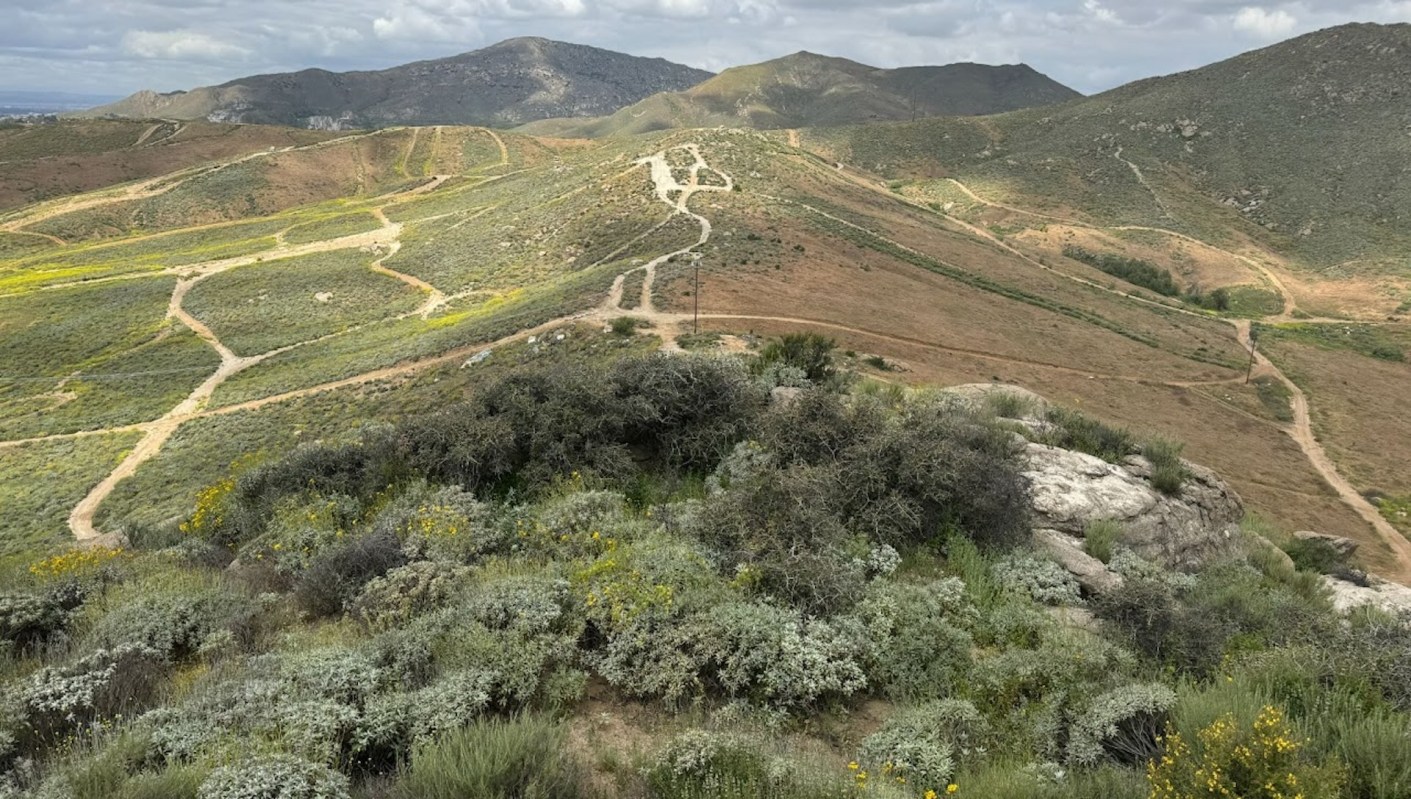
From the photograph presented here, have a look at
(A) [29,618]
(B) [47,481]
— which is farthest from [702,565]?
(B) [47,481]

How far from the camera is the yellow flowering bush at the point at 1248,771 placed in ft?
11.8

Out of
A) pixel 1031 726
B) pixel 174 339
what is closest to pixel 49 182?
pixel 174 339

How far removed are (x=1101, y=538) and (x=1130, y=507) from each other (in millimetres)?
1730

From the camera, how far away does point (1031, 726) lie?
5.54 metres

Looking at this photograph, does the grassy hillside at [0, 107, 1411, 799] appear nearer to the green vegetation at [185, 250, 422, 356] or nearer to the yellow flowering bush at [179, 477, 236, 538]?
the yellow flowering bush at [179, 477, 236, 538]

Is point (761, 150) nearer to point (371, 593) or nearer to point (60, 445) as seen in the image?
point (60, 445)

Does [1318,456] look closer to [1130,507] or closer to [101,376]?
[1130,507]

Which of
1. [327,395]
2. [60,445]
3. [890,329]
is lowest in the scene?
[60,445]

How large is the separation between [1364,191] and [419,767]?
324ft

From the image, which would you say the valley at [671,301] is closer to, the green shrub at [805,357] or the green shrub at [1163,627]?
the green shrub at [805,357]

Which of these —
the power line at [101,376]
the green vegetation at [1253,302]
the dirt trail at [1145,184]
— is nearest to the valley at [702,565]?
the power line at [101,376]

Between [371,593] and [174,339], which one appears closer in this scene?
[371,593]

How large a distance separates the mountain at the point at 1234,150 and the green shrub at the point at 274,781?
83537 mm

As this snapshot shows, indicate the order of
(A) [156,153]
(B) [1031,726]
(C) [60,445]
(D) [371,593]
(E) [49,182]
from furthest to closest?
(A) [156,153], (E) [49,182], (C) [60,445], (D) [371,593], (B) [1031,726]
